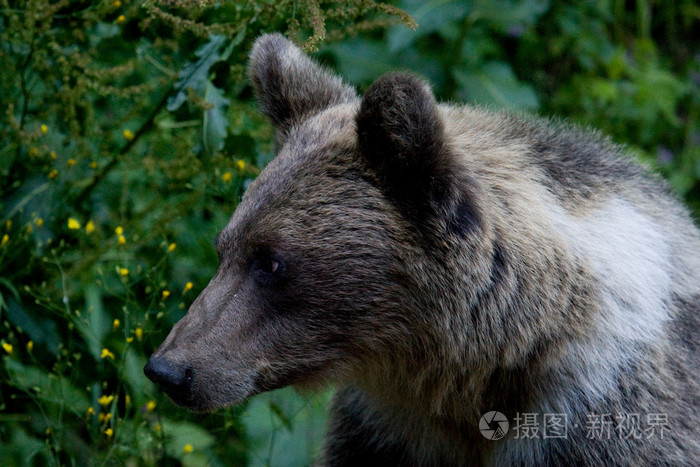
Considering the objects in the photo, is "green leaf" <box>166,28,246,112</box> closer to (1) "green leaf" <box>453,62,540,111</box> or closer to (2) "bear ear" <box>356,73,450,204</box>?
(2) "bear ear" <box>356,73,450,204</box>

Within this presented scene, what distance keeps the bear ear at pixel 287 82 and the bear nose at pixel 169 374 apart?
1.21m

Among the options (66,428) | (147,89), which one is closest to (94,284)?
(66,428)

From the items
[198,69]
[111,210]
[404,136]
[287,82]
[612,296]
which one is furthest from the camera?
[111,210]

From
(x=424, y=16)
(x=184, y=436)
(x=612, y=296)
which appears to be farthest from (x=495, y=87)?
(x=184, y=436)

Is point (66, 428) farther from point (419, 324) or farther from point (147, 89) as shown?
point (419, 324)

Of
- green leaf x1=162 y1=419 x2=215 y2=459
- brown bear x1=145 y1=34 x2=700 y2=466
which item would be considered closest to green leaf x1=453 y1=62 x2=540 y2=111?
brown bear x1=145 y1=34 x2=700 y2=466

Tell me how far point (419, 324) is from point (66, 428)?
2030 millimetres

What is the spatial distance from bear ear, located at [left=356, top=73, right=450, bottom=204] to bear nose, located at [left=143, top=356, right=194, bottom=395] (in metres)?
1.00

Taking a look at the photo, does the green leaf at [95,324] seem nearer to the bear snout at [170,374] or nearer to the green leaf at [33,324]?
the green leaf at [33,324]

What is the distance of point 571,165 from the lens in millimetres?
3371

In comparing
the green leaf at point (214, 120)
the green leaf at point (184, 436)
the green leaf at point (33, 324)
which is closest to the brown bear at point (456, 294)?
the green leaf at point (214, 120)

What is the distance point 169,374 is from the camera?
2891 mm

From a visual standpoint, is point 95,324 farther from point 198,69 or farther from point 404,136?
point 404,136

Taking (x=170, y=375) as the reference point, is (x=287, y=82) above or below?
above
